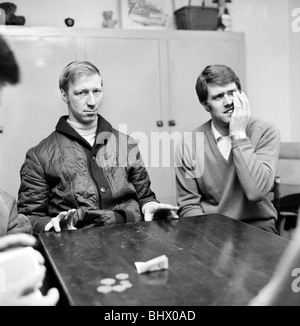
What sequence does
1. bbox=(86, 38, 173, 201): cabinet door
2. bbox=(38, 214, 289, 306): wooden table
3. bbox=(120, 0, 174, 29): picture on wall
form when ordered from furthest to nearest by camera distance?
1. bbox=(120, 0, 174, 29): picture on wall
2. bbox=(86, 38, 173, 201): cabinet door
3. bbox=(38, 214, 289, 306): wooden table

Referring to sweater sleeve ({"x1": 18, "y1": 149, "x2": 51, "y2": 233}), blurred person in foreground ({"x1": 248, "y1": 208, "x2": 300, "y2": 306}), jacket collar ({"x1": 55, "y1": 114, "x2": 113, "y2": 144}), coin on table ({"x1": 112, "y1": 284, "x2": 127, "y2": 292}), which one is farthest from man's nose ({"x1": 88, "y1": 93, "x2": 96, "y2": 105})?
blurred person in foreground ({"x1": 248, "y1": 208, "x2": 300, "y2": 306})

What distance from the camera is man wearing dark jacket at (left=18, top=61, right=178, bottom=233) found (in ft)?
6.35

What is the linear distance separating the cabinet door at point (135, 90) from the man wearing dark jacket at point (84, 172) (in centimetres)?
124

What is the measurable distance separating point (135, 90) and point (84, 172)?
163 cm

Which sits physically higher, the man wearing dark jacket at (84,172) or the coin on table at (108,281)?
the man wearing dark jacket at (84,172)

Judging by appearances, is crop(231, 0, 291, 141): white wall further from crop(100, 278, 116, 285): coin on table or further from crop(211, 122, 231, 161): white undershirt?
crop(100, 278, 116, 285): coin on table

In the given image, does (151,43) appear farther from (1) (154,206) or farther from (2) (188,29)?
(1) (154,206)

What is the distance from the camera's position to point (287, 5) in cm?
442

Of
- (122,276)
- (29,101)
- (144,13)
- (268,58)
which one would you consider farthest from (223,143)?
(268,58)

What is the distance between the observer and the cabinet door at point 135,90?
11.2ft

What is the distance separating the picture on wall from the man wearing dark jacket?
Result: 5.58 feet

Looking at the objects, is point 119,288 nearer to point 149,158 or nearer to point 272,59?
point 149,158

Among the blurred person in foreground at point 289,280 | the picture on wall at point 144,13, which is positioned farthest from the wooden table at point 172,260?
the picture on wall at point 144,13

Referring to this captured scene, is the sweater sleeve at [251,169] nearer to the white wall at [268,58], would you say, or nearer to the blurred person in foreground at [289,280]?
the blurred person in foreground at [289,280]
